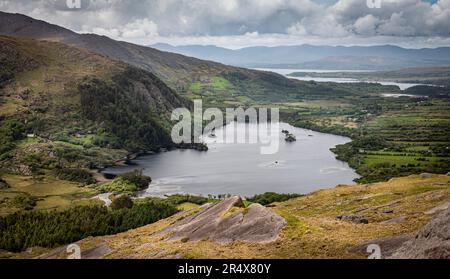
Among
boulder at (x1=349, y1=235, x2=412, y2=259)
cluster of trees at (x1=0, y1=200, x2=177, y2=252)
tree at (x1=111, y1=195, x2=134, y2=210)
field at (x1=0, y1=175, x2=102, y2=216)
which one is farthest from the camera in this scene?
field at (x1=0, y1=175, x2=102, y2=216)

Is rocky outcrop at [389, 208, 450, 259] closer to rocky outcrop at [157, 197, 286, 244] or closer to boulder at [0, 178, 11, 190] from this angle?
rocky outcrop at [157, 197, 286, 244]

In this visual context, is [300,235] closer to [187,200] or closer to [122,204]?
[122,204]

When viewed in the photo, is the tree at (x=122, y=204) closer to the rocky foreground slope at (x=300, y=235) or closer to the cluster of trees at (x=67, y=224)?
the cluster of trees at (x=67, y=224)

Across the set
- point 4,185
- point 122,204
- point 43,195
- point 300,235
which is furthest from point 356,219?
point 4,185

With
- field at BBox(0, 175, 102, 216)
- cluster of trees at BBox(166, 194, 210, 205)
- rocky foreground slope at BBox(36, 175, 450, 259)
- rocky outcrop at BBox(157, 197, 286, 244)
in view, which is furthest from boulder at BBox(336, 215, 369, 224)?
field at BBox(0, 175, 102, 216)

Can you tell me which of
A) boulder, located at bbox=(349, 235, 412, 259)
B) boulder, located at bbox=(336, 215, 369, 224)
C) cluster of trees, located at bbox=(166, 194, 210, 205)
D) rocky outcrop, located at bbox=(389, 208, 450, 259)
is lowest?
cluster of trees, located at bbox=(166, 194, 210, 205)

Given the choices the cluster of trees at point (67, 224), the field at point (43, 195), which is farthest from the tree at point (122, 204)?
the field at point (43, 195)
